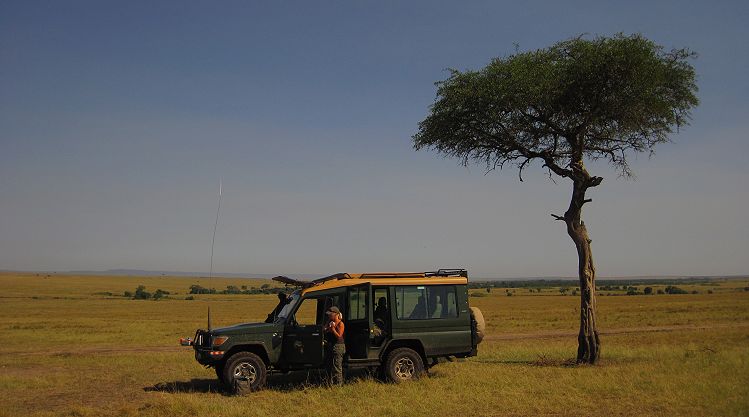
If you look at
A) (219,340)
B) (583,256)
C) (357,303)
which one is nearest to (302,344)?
(357,303)

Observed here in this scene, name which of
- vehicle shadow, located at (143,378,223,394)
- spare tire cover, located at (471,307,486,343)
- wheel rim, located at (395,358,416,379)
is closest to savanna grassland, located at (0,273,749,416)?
vehicle shadow, located at (143,378,223,394)

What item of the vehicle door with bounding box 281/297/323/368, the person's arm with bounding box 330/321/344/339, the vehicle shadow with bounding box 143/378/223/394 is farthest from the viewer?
the vehicle shadow with bounding box 143/378/223/394

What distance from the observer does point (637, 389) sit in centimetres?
1226

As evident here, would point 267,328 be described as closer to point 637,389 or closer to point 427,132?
point 637,389

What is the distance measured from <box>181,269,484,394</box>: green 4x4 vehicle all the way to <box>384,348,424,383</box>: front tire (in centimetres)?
2

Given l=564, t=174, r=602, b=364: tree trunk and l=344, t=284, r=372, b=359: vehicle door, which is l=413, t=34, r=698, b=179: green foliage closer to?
l=564, t=174, r=602, b=364: tree trunk

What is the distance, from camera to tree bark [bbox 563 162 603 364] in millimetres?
17453

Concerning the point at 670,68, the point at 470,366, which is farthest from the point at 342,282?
the point at 670,68

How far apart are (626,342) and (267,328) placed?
55.7 ft

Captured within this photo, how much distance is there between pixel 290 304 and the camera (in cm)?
1407

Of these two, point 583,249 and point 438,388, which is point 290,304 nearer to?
point 438,388

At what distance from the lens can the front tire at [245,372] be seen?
12883 mm

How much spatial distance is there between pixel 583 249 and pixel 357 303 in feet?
24.2

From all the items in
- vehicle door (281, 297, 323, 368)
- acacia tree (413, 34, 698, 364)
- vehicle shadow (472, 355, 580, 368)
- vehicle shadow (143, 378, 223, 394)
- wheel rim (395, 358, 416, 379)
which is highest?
acacia tree (413, 34, 698, 364)
